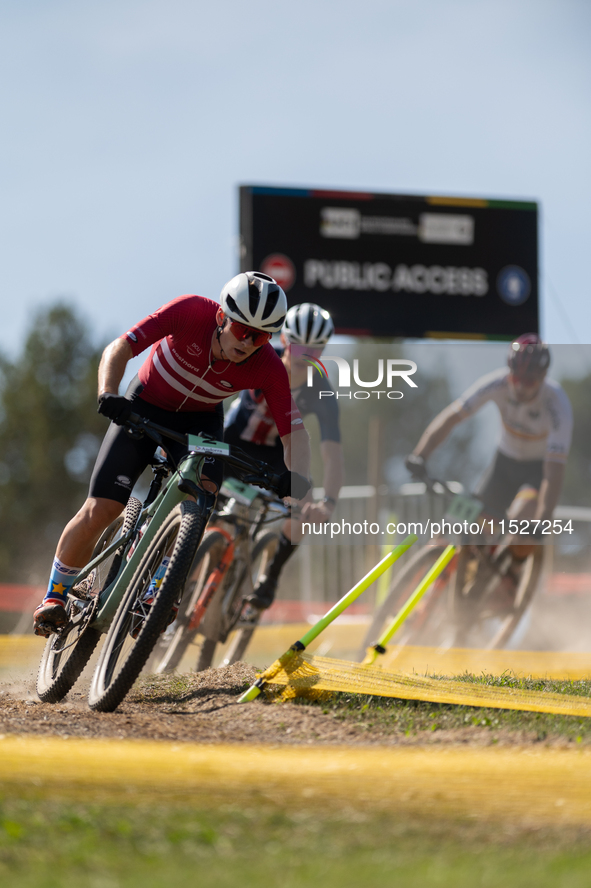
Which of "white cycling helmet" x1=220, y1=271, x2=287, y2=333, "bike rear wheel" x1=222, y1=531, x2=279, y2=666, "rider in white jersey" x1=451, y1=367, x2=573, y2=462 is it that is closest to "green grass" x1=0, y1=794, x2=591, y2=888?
"white cycling helmet" x1=220, y1=271, x2=287, y2=333

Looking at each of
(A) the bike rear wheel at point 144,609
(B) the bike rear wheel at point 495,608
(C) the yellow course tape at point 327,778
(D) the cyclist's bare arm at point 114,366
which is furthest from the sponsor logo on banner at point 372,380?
(C) the yellow course tape at point 327,778

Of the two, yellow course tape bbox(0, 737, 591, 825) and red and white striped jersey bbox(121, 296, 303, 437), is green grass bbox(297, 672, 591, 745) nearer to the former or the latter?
yellow course tape bbox(0, 737, 591, 825)

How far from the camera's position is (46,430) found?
173 ft

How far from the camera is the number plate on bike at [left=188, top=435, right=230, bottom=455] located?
453 centimetres

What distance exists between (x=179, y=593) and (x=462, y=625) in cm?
518

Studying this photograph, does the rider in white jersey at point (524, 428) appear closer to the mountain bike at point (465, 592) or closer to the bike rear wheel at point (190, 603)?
the mountain bike at point (465, 592)

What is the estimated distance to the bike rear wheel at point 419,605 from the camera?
8.02 meters

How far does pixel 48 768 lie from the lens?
118 inches

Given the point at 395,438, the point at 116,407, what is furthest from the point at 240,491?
the point at 395,438

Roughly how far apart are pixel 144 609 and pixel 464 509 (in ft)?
14.5

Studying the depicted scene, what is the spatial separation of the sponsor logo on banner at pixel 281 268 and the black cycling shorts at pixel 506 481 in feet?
15.4

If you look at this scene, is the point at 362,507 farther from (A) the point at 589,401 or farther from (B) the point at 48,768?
(B) the point at 48,768

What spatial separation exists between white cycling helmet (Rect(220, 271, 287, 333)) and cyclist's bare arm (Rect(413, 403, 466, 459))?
13.3ft

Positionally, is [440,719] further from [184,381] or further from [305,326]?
[305,326]
